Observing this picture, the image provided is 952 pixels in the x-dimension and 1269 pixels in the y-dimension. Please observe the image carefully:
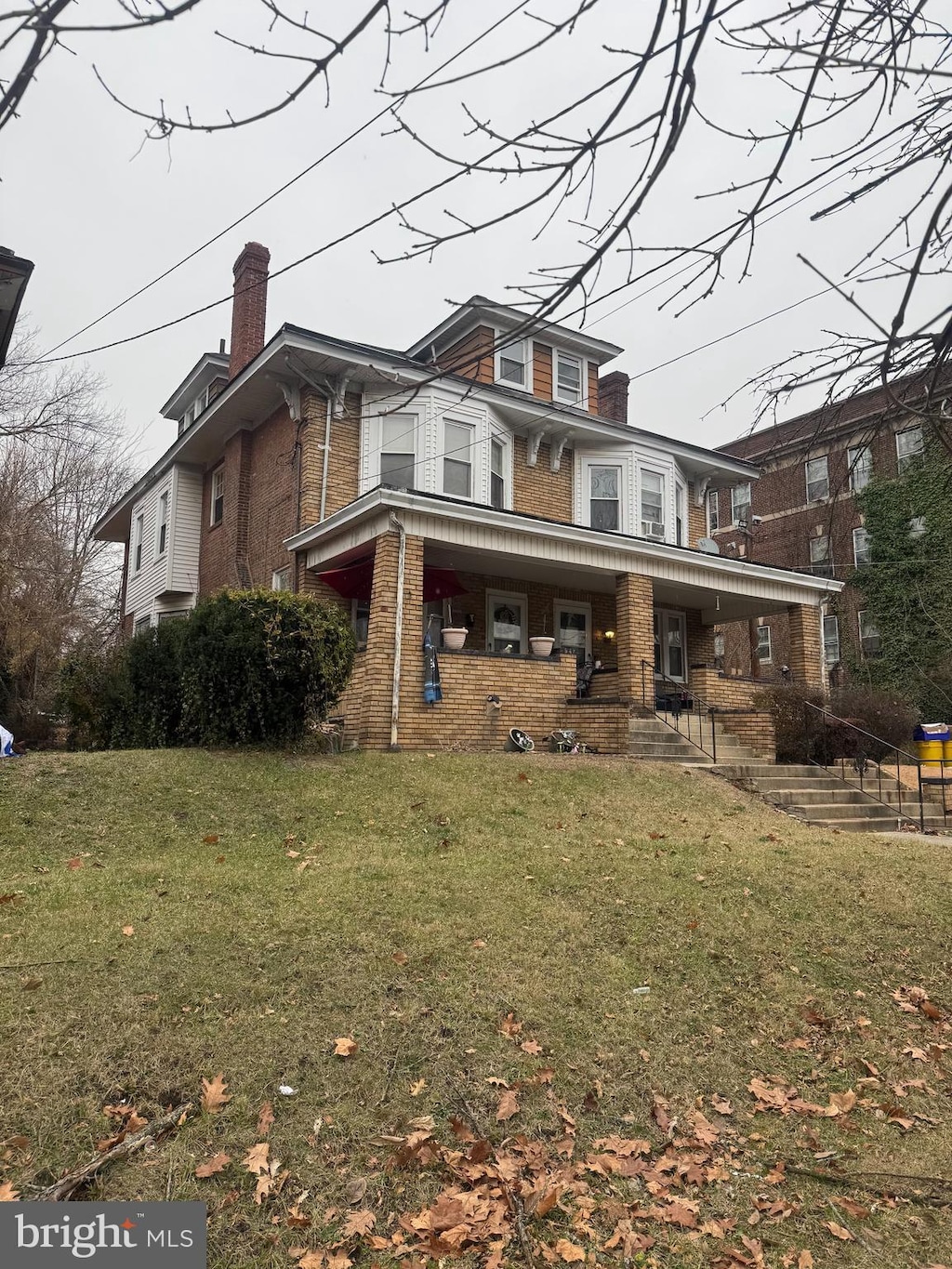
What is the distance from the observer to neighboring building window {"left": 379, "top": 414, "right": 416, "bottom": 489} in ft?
53.2

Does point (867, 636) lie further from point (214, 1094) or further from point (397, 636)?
point (214, 1094)

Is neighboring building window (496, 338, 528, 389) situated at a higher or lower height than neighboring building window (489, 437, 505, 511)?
higher

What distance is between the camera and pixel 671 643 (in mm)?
20078

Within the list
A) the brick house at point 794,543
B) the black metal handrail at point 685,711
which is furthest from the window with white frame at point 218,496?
the brick house at point 794,543

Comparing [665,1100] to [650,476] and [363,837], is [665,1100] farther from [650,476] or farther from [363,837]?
[650,476]

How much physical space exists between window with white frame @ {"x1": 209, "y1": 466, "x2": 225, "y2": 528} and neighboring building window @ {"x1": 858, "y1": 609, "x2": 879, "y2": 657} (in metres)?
21.2

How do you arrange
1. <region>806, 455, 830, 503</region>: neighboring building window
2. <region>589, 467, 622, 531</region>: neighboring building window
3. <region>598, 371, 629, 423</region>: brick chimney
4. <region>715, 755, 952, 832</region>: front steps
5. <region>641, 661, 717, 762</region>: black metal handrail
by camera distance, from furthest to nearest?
1. <region>806, 455, 830, 503</region>: neighboring building window
2. <region>598, 371, 629, 423</region>: brick chimney
3. <region>589, 467, 622, 531</region>: neighboring building window
4. <region>641, 661, 717, 762</region>: black metal handrail
5. <region>715, 755, 952, 832</region>: front steps

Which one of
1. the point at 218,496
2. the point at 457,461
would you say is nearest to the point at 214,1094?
the point at 457,461

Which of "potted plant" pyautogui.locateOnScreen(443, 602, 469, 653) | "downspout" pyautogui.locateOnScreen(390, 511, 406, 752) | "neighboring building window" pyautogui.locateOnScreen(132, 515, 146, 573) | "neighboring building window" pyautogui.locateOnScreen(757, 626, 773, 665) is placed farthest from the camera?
"neighboring building window" pyautogui.locateOnScreen(757, 626, 773, 665)

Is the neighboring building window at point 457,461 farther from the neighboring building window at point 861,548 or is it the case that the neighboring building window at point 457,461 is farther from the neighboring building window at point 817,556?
the neighboring building window at point 861,548

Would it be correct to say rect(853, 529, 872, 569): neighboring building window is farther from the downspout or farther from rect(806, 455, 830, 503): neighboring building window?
the downspout

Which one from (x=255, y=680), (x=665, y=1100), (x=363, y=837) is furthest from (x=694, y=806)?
(x=665, y=1100)

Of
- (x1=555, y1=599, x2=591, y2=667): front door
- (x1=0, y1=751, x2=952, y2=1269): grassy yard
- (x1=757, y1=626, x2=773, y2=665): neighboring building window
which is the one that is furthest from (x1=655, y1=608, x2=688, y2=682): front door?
(x1=757, y1=626, x2=773, y2=665): neighboring building window

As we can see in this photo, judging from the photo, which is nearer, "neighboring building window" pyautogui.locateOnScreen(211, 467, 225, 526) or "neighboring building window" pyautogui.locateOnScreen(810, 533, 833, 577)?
"neighboring building window" pyautogui.locateOnScreen(211, 467, 225, 526)
